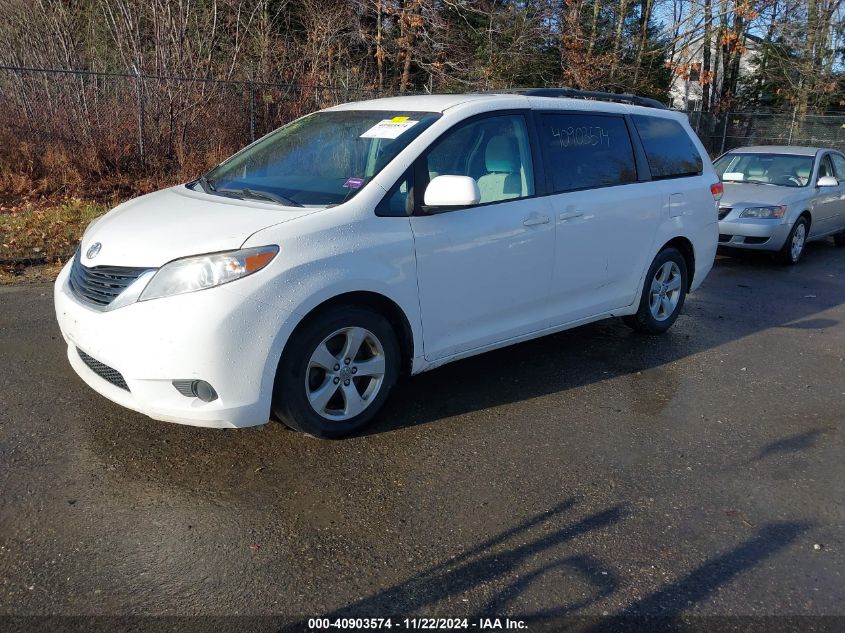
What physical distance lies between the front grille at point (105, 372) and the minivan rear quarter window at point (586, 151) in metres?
2.88

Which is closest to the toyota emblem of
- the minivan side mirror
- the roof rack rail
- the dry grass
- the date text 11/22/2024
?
the minivan side mirror

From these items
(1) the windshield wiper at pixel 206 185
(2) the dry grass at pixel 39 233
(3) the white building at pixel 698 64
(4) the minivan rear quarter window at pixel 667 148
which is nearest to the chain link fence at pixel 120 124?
(2) the dry grass at pixel 39 233

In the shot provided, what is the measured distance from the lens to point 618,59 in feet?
74.3

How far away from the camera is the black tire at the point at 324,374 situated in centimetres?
387

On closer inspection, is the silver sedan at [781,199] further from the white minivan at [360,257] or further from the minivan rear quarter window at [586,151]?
the minivan rear quarter window at [586,151]

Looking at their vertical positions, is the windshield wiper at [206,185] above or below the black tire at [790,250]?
above

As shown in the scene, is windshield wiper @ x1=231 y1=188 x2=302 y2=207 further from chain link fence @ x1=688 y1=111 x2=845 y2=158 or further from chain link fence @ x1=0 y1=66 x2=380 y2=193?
chain link fence @ x1=688 y1=111 x2=845 y2=158

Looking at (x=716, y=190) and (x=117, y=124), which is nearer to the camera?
(x=716, y=190)

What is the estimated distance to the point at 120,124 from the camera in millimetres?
12703

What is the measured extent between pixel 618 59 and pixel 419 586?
22.2 meters

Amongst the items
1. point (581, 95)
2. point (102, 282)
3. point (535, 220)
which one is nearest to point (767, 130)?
point (581, 95)

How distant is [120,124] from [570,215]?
9.91m

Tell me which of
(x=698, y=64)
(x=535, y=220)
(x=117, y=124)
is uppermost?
(x=698, y=64)

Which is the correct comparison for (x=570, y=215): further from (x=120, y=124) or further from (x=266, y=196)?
(x=120, y=124)
